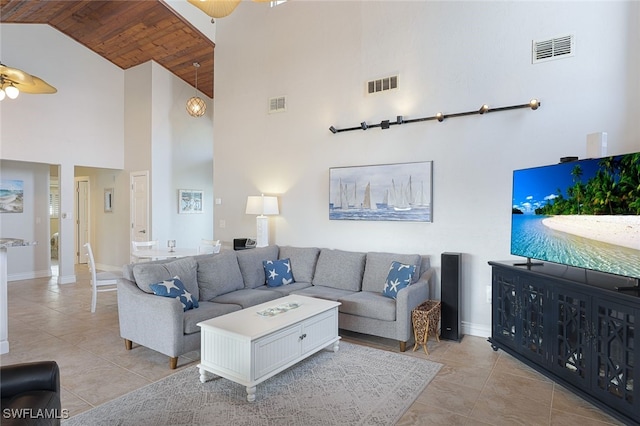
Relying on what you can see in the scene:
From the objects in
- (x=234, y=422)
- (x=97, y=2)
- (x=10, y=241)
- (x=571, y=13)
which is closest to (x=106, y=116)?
(x=97, y=2)

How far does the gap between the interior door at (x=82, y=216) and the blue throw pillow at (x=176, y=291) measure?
6.59 metres

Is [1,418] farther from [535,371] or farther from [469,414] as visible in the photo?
[535,371]

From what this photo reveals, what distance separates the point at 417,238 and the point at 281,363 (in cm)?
229

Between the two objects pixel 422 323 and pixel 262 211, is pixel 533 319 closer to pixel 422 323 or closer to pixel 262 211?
pixel 422 323

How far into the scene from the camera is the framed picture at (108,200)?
26.7 feet

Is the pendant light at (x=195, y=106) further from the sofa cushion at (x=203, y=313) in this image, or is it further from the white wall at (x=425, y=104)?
the sofa cushion at (x=203, y=313)

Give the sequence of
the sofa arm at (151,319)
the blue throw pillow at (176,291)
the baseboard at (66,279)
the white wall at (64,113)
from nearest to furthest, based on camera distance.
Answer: the sofa arm at (151,319)
the blue throw pillow at (176,291)
the white wall at (64,113)
the baseboard at (66,279)

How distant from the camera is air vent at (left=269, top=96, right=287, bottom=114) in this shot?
5.59m

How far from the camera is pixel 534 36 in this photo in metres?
3.80

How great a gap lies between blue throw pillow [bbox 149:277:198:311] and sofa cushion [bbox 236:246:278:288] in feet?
3.16

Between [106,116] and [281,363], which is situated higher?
[106,116]

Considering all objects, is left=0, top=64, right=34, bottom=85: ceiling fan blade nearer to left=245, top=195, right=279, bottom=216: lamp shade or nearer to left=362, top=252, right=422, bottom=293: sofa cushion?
left=245, top=195, right=279, bottom=216: lamp shade

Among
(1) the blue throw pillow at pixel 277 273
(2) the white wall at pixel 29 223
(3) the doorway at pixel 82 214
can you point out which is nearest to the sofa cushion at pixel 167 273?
(1) the blue throw pillow at pixel 277 273

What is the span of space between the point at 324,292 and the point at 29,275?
632 cm
